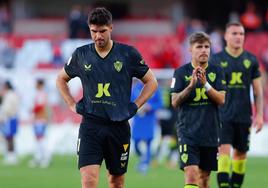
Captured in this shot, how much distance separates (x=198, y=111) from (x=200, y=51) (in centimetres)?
81

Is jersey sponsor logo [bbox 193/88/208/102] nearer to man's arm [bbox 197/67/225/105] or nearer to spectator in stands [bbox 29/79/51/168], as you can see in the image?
man's arm [bbox 197/67/225/105]

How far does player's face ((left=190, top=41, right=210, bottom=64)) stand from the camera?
1273 centimetres

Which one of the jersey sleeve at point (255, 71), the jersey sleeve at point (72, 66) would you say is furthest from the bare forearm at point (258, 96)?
the jersey sleeve at point (72, 66)

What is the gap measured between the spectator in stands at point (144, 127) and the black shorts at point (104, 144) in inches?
392

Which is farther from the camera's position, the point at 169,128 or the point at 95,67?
the point at 169,128

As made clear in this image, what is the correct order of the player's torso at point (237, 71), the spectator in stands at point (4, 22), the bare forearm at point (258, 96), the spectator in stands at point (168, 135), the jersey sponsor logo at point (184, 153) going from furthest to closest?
the spectator in stands at point (4, 22) < the spectator in stands at point (168, 135) < the player's torso at point (237, 71) < the bare forearm at point (258, 96) < the jersey sponsor logo at point (184, 153)

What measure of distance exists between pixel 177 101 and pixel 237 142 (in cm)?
286

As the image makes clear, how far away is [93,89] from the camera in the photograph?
11.5 meters

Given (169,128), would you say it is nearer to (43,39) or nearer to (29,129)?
(29,129)

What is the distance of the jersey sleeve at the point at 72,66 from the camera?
38.4ft

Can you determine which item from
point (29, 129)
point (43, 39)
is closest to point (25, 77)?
point (29, 129)

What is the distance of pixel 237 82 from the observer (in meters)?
15.0

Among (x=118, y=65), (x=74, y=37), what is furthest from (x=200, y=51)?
(x=74, y=37)

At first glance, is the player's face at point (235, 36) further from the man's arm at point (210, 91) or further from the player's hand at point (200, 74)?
the player's hand at point (200, 74)
